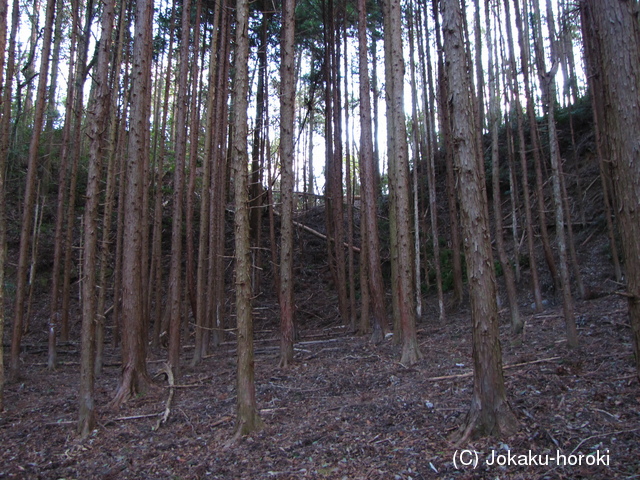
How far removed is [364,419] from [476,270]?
2541mm

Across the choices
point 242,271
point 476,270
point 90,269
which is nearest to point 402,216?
point 242,271

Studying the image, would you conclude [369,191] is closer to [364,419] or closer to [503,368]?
[503,368]

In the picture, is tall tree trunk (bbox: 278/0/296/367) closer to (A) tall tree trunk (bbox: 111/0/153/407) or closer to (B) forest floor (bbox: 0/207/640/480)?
(B) forest floor (bbox: 0/207/640/480)

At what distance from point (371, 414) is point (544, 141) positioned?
1607 centimetres

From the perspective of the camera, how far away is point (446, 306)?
1519 centimetres

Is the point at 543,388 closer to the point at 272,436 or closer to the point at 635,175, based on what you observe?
the point at 635,175

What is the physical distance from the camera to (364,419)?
5660 mm

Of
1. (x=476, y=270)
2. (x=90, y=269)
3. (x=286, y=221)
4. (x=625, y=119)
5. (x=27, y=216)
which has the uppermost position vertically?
(x=27, y=216)

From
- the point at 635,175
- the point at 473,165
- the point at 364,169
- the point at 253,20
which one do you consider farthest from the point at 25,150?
the point at 635,175

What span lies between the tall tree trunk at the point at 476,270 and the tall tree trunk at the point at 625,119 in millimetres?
1168

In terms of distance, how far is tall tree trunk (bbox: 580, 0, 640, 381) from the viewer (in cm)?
390

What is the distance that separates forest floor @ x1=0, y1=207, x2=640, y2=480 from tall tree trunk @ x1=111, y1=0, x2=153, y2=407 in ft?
1.52

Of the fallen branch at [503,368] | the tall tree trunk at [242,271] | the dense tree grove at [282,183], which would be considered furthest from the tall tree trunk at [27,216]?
the fallen branch at [503,368]

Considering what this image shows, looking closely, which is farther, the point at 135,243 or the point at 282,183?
the point at 282,183
